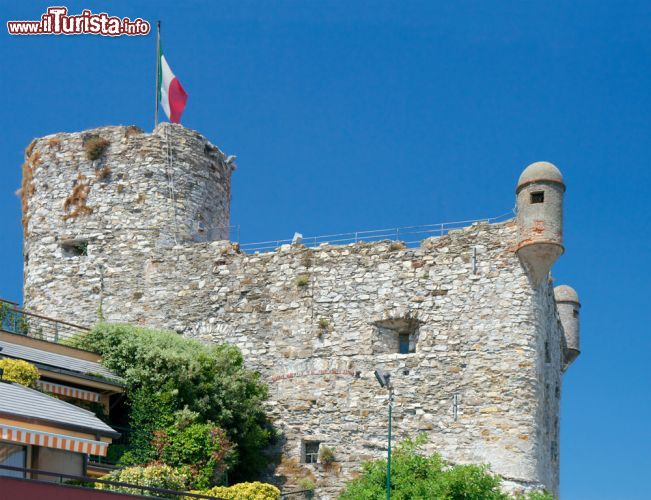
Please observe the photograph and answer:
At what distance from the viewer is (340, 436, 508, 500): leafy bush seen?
27.2 meters

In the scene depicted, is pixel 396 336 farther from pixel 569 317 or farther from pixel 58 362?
pixel 569 317

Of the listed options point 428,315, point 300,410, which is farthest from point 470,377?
point 300,410

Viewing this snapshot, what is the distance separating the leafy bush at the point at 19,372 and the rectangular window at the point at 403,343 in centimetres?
922

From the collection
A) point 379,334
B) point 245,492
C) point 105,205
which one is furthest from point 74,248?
point 245,492

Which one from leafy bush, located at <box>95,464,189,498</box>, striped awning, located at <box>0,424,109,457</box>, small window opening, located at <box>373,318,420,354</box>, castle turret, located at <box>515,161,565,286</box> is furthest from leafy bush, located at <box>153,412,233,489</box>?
castle turret, located at <box>515,161,565,286</box>

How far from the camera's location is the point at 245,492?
26953 millimetres

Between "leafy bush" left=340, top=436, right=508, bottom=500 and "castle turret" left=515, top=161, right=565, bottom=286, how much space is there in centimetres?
501

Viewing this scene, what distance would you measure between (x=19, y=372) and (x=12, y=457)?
5413 millimetres

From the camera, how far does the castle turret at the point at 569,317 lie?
120 ft

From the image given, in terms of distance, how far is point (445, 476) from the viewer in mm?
27469

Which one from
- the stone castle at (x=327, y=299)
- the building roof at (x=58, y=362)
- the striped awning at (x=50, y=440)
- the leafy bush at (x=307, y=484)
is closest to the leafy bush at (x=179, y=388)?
the building roof at (x=58, y=362)

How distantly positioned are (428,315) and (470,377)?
76.3 inches

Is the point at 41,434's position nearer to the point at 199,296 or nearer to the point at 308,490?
the point at 308,490

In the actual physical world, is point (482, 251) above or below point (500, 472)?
above
